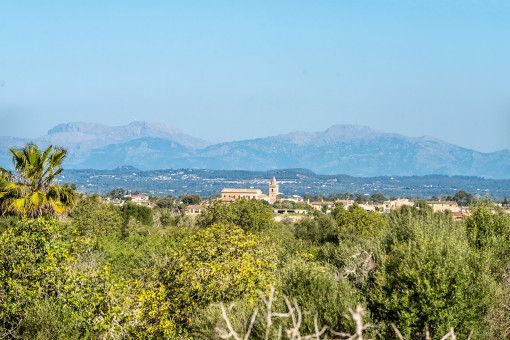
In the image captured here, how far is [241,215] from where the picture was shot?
43562mm

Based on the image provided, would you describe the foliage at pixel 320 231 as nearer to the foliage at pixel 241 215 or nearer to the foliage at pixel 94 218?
the foliage at pixel 241 215

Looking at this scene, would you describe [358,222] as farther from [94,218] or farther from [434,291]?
[434,291]

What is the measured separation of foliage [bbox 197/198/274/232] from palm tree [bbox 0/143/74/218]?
15.5 m

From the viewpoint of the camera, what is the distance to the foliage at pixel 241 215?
42469 mm

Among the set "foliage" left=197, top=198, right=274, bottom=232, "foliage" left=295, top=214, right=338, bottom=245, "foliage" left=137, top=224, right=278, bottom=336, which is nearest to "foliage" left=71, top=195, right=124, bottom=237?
"foliage" left=197, top=198, right=274, bottom=232

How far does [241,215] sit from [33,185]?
18539 mm

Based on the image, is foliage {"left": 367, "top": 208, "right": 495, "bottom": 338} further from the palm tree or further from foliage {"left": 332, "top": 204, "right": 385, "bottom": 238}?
foliage {"left": 332, "top": 204, "right": 385, "bottom": 238}

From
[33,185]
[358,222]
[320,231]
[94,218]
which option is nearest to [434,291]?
[33,185]

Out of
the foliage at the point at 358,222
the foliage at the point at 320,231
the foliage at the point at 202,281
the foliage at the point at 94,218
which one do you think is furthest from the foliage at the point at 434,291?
the foliage at the point at 320,231

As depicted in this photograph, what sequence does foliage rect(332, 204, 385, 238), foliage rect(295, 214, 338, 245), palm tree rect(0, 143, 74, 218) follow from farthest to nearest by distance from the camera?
foliage rect(295, 214, 338, 245), foliage rect(332, 204, 385, 238), palm tree rect(0, 143, 74, 218)

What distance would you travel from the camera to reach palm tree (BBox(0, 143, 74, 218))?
26656mm

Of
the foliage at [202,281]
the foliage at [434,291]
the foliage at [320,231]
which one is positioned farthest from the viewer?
the foliage at [320,231]

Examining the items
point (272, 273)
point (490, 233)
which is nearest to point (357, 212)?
point (490, 233)

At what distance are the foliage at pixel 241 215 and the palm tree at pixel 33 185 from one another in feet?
50.7
